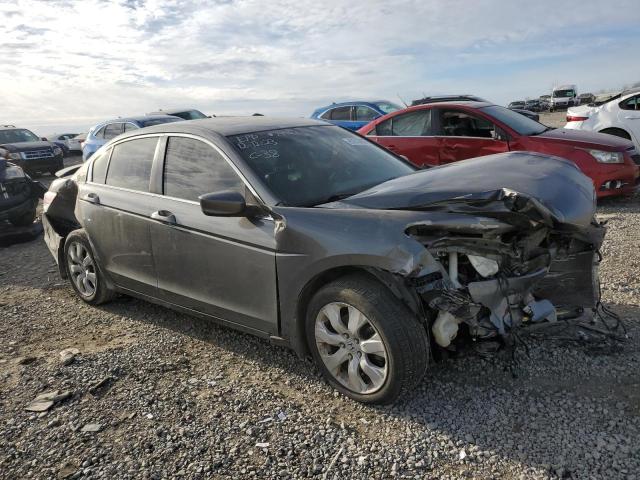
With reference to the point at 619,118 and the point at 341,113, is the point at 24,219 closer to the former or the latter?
the point at 341,113

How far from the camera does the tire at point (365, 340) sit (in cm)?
284

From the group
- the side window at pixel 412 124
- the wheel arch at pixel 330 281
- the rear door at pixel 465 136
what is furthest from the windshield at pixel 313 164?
the side window at pixel 412 124

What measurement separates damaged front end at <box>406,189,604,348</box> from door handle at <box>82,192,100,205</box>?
2.97m

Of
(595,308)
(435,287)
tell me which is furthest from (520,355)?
(435,287)

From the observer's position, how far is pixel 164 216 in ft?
12.8

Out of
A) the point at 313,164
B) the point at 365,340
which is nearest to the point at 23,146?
the point at 313,164

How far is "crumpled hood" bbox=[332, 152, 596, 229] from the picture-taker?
286 centimetres

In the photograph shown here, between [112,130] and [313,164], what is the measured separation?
1163 cm

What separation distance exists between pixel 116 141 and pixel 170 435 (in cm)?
279

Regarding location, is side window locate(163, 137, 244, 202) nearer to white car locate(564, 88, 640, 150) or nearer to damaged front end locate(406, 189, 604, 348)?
damaged front end locate(406, 189, 604, 348)

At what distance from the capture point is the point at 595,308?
3.44 m

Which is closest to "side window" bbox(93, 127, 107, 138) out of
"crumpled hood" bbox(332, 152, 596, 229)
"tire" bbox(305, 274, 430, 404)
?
"crumpled hood" bbox(332, 152, 596, 229)

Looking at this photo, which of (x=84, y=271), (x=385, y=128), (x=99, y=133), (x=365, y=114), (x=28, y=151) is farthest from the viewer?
(x=28, y=151)

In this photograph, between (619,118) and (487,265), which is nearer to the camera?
(487,265)
